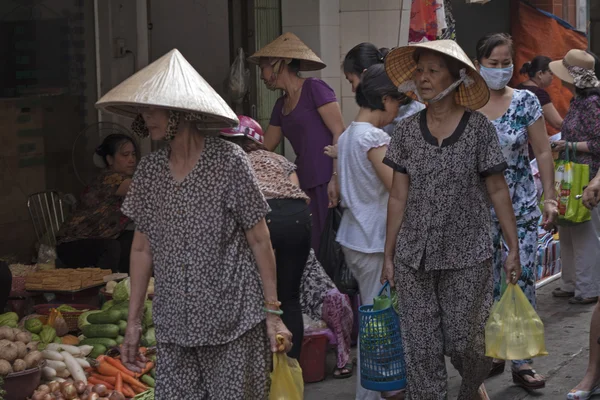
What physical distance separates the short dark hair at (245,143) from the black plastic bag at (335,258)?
96cm

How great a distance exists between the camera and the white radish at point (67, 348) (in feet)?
21.7

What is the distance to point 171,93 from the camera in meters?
4.37

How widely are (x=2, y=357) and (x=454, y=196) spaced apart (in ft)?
8.53

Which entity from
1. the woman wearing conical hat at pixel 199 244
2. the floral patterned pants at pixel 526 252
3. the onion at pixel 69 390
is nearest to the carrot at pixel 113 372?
the onion at pixel 69 390

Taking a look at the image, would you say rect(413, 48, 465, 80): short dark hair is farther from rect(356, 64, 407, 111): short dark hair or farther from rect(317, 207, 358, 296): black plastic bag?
rect(317, 207, 358, 296): black plastic bag

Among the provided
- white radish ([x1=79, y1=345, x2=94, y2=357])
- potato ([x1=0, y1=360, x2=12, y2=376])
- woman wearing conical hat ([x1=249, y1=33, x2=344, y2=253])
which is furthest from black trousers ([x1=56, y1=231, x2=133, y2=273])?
potato ([x1=0, y1=360, x2=12, y2=376])

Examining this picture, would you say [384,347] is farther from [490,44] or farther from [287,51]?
[287,51]

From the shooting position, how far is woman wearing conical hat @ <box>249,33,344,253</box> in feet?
25.0

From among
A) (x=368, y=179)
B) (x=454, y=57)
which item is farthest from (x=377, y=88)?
(x=454, y=57)

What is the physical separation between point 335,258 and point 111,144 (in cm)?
241

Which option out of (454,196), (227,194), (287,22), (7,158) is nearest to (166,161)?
(227,194)

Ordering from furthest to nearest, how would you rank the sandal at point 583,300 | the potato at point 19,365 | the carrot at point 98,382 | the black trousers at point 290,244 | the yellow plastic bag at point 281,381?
the sandal at point 583,300, the carrot at point 98,382, the potato at point 19,365, the black trousers at point 290,244, the yellow plastic bag at point 281,381

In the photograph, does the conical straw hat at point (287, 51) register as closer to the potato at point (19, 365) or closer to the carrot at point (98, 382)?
the carrot at point (98, 382)

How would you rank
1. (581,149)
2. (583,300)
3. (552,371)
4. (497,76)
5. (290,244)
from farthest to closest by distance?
(583,300) < (581,149) < (552,371) < (497,76) < (290,244)
